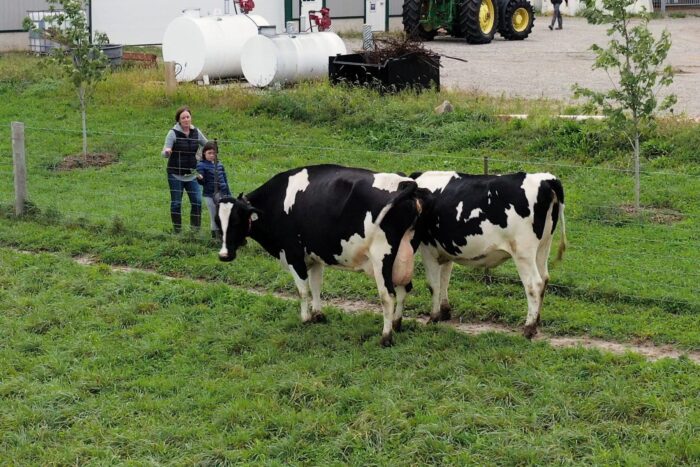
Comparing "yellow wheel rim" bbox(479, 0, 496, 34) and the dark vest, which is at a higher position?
"yellow wheel rim" bbox(479, 0, 496, 34)

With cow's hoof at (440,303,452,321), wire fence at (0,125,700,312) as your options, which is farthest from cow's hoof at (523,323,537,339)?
wire fence at (0,125,700,312)

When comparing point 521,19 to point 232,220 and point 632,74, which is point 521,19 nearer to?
point 632,74

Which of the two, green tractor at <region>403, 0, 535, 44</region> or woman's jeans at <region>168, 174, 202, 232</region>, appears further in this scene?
green tractor at <region>403, 0, 535, 44</region>

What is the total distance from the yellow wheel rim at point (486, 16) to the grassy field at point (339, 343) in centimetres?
1768

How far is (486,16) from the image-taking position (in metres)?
34.6

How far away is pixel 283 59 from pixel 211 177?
1087 cm

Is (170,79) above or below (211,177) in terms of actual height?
above

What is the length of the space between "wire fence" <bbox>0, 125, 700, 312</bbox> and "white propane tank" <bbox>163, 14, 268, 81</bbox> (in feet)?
17.3

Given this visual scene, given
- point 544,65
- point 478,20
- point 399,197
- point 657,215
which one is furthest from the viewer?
point 478,20

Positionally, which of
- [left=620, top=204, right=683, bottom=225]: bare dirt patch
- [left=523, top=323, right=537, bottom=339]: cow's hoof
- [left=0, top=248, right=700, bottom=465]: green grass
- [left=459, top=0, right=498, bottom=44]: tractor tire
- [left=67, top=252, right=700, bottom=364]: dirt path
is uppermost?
[left=459, top=0, right=498, bottom=44]: tractor tire

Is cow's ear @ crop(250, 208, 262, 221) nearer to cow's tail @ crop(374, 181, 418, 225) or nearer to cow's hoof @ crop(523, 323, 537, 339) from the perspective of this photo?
cow's tail @ crop(374, 181, 418, 225)

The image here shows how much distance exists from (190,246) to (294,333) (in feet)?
11.4

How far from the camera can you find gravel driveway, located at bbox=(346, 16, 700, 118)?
22.9 meters

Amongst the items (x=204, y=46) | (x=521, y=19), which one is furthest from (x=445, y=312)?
(x=521, y=19)
